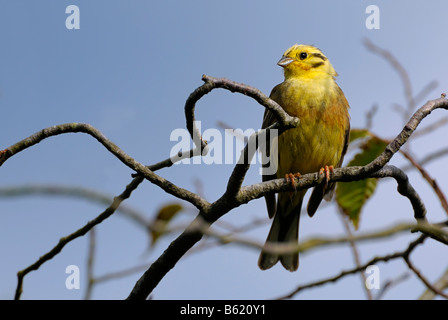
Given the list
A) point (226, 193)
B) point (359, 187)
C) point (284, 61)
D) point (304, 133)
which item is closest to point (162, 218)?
point (226, 193)

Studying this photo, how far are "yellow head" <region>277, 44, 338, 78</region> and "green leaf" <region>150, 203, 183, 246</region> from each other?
414 centimetres

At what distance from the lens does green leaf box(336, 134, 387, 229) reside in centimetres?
368

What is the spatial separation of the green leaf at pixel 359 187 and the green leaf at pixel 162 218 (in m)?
2.43

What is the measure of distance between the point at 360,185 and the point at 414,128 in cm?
60

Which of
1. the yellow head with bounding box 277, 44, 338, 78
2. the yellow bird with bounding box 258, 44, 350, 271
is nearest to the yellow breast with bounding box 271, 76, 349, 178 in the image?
the yellow bird with bounding box 258, 44, 350, 271

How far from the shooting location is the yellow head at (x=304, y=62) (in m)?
5.52

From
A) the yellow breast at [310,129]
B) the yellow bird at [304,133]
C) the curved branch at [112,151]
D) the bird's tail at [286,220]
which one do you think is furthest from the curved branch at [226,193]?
the bird's tail at [286,220]

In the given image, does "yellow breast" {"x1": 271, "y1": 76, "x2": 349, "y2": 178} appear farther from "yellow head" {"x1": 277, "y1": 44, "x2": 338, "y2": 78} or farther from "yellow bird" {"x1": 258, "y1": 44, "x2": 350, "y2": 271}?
"yellow head" {"x1": 277, "y1": 44, "x2": 338, "y2": 78}

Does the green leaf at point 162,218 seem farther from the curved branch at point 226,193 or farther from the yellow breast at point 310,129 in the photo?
the yellow breast at point 310,129

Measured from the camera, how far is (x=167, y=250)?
10.2 ft

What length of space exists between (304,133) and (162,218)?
143 inches
